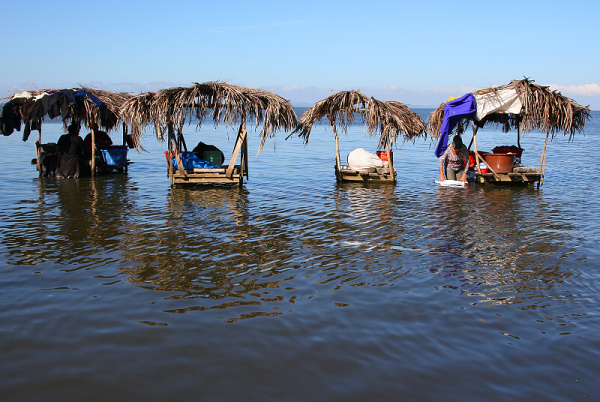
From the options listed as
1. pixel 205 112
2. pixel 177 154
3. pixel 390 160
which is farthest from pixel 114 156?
pixel 390 160

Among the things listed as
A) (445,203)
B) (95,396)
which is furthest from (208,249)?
(445,203)

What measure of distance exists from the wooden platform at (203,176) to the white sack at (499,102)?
7.27 meters

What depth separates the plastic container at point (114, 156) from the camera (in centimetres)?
1733

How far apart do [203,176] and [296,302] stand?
30.0ft

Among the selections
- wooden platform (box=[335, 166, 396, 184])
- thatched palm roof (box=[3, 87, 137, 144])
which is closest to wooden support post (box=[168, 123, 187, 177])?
thatched palm roof (box=[3, 87, 137, 144])

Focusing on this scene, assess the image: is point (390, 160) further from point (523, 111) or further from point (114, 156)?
point (114, 156)

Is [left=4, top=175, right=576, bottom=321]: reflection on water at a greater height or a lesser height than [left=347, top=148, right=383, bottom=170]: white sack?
lesser

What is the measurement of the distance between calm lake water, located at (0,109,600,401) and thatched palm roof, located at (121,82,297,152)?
2568mm

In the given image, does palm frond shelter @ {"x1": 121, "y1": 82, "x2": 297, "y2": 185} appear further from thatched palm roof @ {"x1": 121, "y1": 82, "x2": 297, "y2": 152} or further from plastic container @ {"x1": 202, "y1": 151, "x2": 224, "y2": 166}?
plastic container @ {"x1": 202, "y1": 151, "x2": 224, "y2": 166}

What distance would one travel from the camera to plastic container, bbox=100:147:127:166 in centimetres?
1733

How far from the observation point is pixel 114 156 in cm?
1745

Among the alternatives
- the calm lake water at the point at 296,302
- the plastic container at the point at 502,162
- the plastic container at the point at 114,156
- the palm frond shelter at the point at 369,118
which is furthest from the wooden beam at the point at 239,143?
the plastic container at the point at 502,162

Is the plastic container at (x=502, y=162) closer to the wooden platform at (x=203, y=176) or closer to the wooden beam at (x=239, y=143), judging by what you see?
the wooden beam at (x=239, y=143)

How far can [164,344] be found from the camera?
4809 mm
